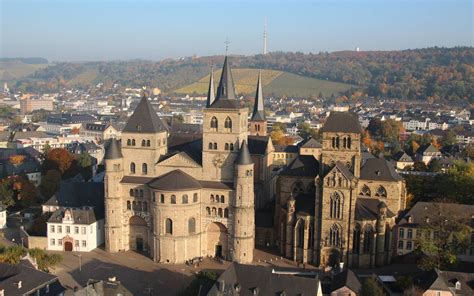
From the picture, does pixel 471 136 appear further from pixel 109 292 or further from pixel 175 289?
pixel 109 292

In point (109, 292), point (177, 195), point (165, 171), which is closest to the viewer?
point (109, 292)

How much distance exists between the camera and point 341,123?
71.4 meters

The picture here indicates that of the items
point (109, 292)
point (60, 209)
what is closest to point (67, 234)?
point (60, 209)

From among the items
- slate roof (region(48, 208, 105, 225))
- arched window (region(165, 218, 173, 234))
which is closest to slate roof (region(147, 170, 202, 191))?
arched window (region(165, 218, 173, 234))

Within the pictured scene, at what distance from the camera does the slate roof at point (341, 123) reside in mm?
70938

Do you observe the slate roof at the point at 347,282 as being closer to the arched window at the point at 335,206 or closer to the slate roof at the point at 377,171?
the arched window at the point at 335,206

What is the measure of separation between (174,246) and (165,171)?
34.6 ft

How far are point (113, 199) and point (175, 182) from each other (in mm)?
9847

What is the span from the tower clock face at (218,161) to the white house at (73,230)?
62.1 feet

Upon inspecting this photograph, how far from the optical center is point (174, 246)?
7181cm

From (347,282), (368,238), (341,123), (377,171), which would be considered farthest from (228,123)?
(347,282)

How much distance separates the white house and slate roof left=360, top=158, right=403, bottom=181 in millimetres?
37214

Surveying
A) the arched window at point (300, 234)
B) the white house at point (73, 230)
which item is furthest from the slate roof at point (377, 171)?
the white house at point (73, 230)

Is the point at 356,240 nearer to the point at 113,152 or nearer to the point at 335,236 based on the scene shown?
the point at 335,236
